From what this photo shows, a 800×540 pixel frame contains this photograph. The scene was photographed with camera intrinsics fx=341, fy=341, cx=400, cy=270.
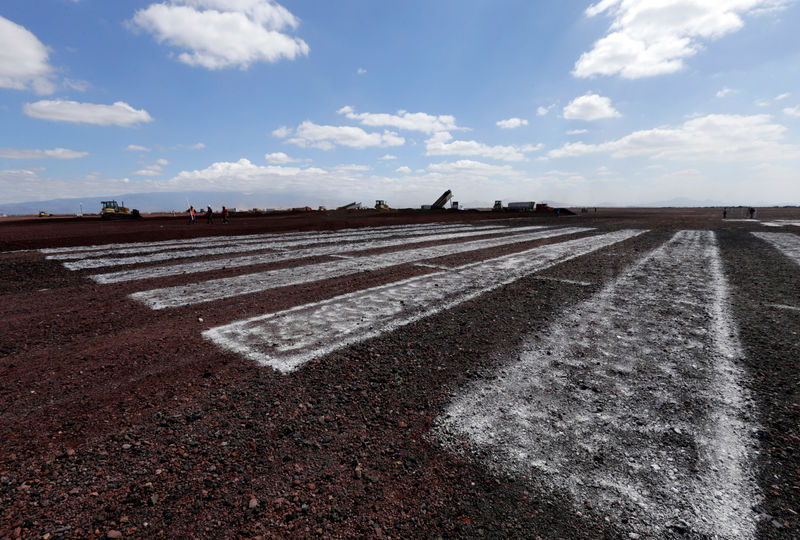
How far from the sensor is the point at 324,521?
193 centimetres

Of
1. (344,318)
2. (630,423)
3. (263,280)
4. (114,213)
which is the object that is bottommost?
(630,423)

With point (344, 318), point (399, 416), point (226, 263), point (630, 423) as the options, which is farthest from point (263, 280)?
point (630, 423)

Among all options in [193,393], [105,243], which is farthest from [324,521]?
Result: [105,243]

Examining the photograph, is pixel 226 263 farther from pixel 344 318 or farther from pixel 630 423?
pixel 630 423

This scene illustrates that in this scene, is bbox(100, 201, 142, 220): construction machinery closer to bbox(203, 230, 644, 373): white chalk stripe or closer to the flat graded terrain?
the flat graded terrain

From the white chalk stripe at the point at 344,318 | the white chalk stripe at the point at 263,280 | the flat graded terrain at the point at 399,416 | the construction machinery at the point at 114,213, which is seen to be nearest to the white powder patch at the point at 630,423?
the flat graded terrain at the point at 399,416

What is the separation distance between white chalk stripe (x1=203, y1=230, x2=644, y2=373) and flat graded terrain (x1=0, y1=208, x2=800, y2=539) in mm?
50

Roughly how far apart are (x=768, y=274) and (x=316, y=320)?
35.4ft

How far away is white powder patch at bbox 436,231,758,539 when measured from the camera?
2057mm

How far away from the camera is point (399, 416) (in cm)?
286

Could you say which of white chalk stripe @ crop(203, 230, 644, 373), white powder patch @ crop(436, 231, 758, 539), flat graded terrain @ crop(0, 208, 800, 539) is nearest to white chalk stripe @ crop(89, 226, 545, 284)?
flat graded terrain @ crop(0, 208, 800, 539)

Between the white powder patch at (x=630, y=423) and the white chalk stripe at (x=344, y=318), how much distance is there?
5.87 feet

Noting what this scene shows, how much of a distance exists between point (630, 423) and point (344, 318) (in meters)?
3.66

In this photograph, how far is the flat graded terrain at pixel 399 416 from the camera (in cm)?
198
